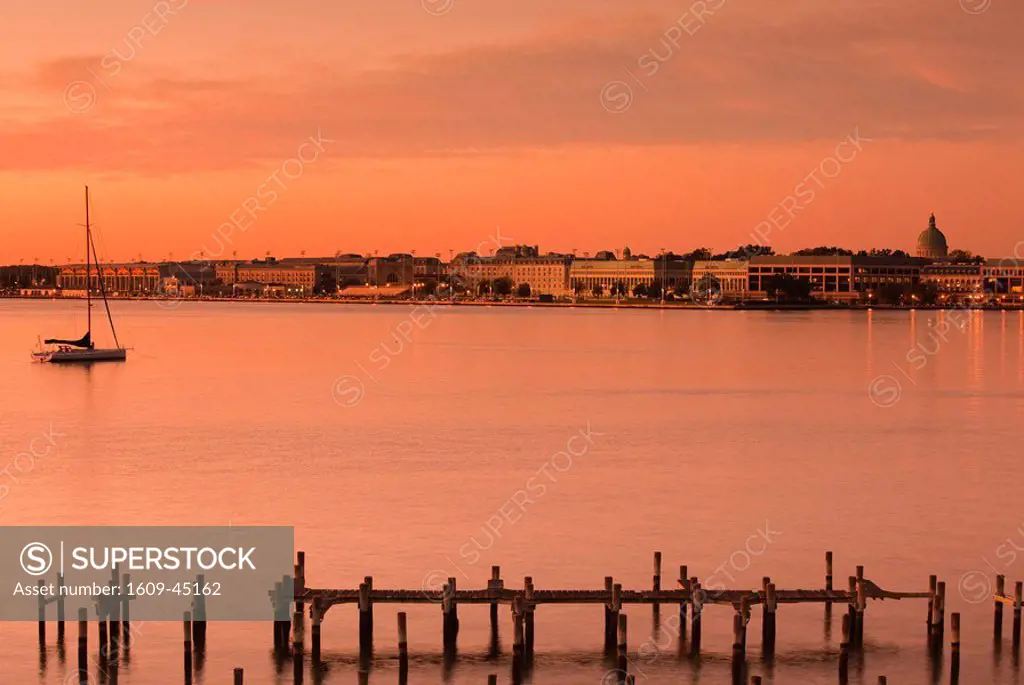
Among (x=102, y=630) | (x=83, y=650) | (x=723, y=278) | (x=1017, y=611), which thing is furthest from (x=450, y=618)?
(x=723, y=278)

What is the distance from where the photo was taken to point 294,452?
27625mm

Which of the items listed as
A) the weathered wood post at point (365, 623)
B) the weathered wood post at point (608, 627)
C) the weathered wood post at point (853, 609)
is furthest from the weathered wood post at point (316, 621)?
the weathered wood post at point (853, 609)

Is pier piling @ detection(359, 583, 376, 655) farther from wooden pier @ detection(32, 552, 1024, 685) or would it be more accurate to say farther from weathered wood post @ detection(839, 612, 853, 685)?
weathered wood post @ detection(839, 612, 853, 685)

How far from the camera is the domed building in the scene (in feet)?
568

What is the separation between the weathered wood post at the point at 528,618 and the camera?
1335 centimetres

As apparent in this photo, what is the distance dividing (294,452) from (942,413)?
17631mm

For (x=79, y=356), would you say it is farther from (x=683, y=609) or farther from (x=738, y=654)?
(x=738, y=654)

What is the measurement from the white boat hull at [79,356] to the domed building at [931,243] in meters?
133

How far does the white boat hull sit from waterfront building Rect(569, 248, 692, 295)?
383ft

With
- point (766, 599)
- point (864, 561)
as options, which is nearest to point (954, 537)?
point (864, 561)

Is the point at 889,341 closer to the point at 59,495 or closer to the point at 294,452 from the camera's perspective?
the point at 294,452

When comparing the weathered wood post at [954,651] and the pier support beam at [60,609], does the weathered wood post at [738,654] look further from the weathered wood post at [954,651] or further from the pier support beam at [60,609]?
the pier support beam at [60,609]

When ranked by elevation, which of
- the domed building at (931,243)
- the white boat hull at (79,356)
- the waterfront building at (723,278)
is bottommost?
the white boat hull at (79,356)

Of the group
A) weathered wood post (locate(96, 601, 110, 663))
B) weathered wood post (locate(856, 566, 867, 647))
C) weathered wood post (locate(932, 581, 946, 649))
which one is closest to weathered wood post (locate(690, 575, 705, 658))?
weathered wood post (locate(856, 566, 867, 647))
